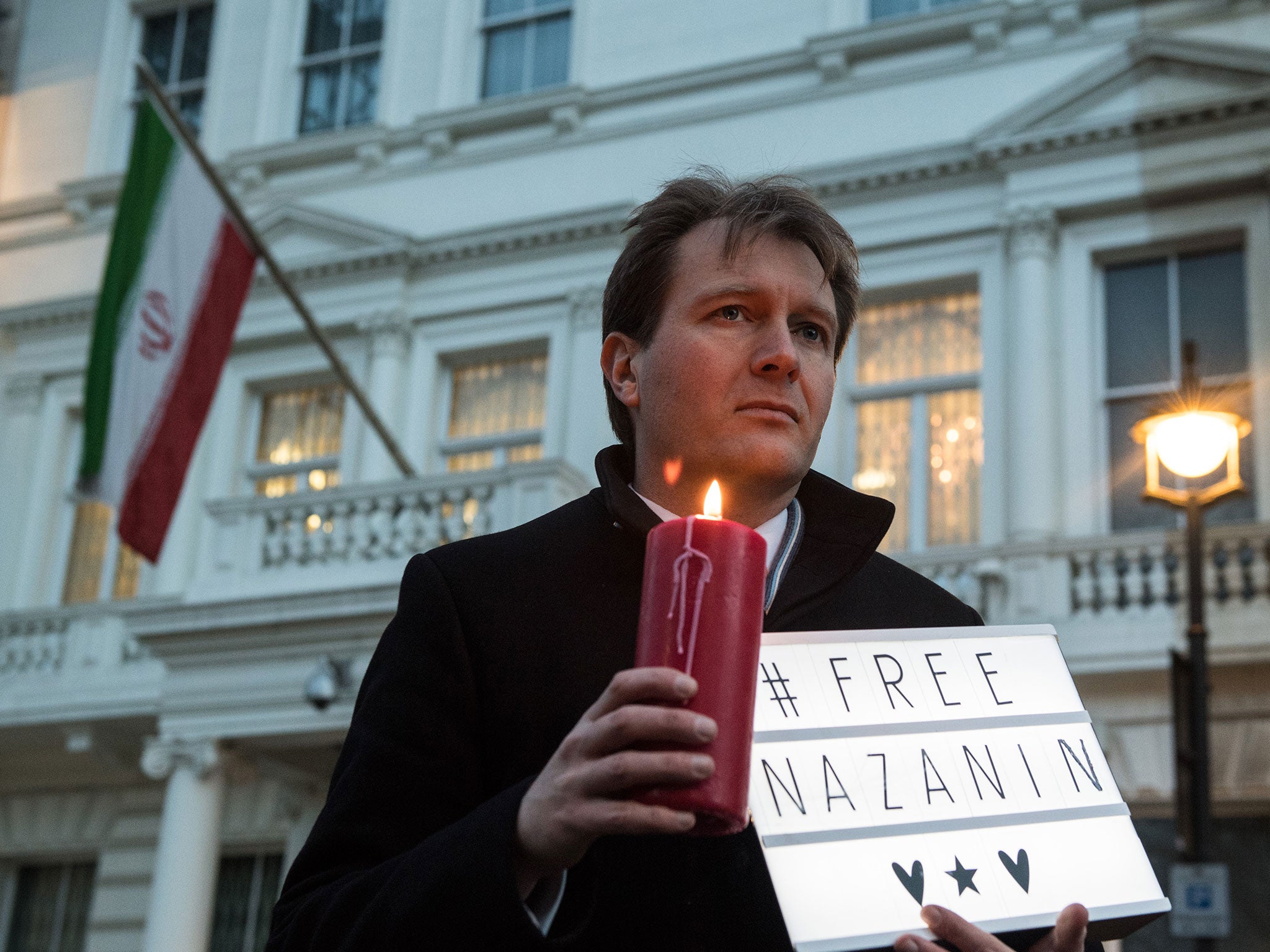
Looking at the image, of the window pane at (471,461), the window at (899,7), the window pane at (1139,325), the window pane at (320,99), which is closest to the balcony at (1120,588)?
the window pane at (1139,325)

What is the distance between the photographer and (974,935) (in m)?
1.59

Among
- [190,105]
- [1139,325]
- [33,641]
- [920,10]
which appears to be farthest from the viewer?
[190,105]

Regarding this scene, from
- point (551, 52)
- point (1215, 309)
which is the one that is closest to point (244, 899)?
point (551, 52)

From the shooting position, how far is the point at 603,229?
14.6m

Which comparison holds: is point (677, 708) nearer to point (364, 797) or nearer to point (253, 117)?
point (364, 797)

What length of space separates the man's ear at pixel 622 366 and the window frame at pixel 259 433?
12.9 m

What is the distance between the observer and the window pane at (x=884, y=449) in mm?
13117

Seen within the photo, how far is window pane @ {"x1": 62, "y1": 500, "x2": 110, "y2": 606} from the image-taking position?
16.4m

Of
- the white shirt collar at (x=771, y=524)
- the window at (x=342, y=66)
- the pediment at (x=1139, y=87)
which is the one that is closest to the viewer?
the white shirt collar at (x=771, y=524)

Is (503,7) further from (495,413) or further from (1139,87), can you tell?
(1139,87)

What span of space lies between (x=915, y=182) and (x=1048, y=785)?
1220 cm

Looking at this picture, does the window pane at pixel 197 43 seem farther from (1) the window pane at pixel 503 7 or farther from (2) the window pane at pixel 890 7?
(2) the window pane at pixel 890 7

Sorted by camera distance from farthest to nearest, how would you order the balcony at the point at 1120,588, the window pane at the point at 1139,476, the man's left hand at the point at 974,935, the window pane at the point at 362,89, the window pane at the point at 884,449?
1. the window pane at the point at 362,89
2. the window pane at the point at 884,449
3. the window pane at the point at 1139,476
4. the balcony at the point at 1120,588
5. the man's left hand at the point at 974,935

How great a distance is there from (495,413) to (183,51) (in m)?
6.54
